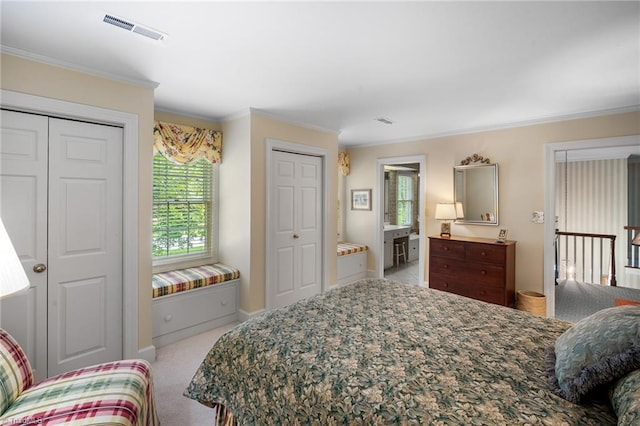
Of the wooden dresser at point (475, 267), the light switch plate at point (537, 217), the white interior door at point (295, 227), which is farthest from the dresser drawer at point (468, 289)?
the white interior door at point (295, 227)

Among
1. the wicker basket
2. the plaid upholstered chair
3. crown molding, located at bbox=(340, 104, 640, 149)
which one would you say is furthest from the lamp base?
the plaid upholstered chair

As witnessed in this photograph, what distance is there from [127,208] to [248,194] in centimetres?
126

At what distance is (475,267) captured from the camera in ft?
13.4

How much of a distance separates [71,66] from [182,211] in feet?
5.89

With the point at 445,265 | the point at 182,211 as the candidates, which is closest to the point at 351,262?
the point at 445,265

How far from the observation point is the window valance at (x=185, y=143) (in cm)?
346

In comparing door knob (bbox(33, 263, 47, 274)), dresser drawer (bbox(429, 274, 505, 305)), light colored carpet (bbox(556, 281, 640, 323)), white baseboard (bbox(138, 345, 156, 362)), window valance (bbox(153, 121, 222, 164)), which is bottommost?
white baseboard (bbox(138, 345, 156, 362))

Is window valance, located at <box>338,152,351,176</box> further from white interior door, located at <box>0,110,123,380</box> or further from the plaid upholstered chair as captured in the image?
the plaid upholstered chair

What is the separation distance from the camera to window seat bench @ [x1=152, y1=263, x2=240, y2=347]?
3188mm

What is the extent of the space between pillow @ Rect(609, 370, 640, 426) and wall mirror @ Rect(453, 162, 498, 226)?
11.7 ft

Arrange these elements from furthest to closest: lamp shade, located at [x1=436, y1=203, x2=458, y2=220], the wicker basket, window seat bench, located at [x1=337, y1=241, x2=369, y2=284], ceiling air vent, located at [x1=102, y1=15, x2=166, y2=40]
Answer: window seat bench, located at [x1=337, y1=241, x2=369, y2=284], lamp shade, located at [x1=436, y1=203, x2=458, y2=220], the wicker basket, ceiling air vent, located at [x1=102, y1=15, x2=166, y2=40]

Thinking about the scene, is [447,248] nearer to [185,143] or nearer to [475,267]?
[475,267]

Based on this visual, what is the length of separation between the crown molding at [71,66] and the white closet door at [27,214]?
40 cm

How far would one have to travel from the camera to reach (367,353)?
5.03 feet
